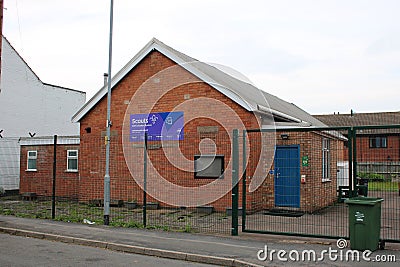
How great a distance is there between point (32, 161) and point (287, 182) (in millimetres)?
15302

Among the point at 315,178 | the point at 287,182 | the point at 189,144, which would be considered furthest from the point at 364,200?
the point at 189,144

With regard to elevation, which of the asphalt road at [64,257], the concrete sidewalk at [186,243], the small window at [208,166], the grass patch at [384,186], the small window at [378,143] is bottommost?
the asphalt road at [64,257]

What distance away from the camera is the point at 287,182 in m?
13.8

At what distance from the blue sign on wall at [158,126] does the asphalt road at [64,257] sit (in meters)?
8.27

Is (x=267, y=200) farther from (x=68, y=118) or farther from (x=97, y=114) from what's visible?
(x=68, y=118)

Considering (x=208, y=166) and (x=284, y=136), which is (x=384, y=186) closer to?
(x=284, y=136)

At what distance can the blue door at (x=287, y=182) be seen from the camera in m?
13.8

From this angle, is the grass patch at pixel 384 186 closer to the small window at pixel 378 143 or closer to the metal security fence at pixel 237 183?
the metal security fence at pixel 237 183

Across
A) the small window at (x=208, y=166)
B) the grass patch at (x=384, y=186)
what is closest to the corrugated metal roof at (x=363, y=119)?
the small window at (x=208, y=166)

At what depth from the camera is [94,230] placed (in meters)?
12.6

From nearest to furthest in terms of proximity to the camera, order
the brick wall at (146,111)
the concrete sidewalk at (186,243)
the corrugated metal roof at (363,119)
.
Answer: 1. the concrete sidewalk at (186,243)
2. the brick wall at (146,111)
3. the corrugated metal roof at (363,119)

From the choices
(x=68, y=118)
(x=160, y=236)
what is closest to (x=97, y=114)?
(x=160, y=236)

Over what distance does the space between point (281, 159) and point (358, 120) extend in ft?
138

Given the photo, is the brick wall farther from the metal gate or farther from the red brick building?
the metal gate
